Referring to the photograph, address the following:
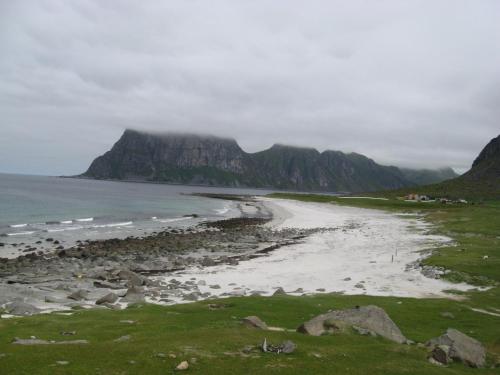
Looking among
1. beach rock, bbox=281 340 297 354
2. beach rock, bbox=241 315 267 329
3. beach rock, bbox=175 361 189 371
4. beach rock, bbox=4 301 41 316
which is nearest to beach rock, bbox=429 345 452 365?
beach rock, bbox=281 340 297 354

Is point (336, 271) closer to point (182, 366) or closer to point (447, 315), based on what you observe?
point (447, 315)

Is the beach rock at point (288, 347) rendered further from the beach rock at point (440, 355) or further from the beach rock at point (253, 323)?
the beach rock at point (440, 355)

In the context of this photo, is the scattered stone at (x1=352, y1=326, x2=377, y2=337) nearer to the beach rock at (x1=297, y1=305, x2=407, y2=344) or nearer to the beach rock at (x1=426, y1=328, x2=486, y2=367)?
the beach rock at (x1=297, y1=305, x2=407, y2=344)

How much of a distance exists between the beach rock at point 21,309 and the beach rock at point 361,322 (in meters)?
17.2

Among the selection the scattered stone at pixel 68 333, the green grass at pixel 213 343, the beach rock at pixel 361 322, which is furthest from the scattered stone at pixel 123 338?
the beach rock at pixel 361 322

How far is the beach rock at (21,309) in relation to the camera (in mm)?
25208

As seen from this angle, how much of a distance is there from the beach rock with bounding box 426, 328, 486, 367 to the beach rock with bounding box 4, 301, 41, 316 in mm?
22510

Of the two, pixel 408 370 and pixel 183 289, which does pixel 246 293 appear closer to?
pixel 183 289

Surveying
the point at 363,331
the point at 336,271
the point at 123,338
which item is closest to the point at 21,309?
the point at 123,338

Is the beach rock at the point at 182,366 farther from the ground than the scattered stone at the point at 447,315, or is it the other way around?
the beach rock at the point at 182,366

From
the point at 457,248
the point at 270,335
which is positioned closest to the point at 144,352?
the point at 270,335

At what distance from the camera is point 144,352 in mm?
14031

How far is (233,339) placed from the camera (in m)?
16.0

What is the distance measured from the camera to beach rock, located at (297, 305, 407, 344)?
18.3 m
